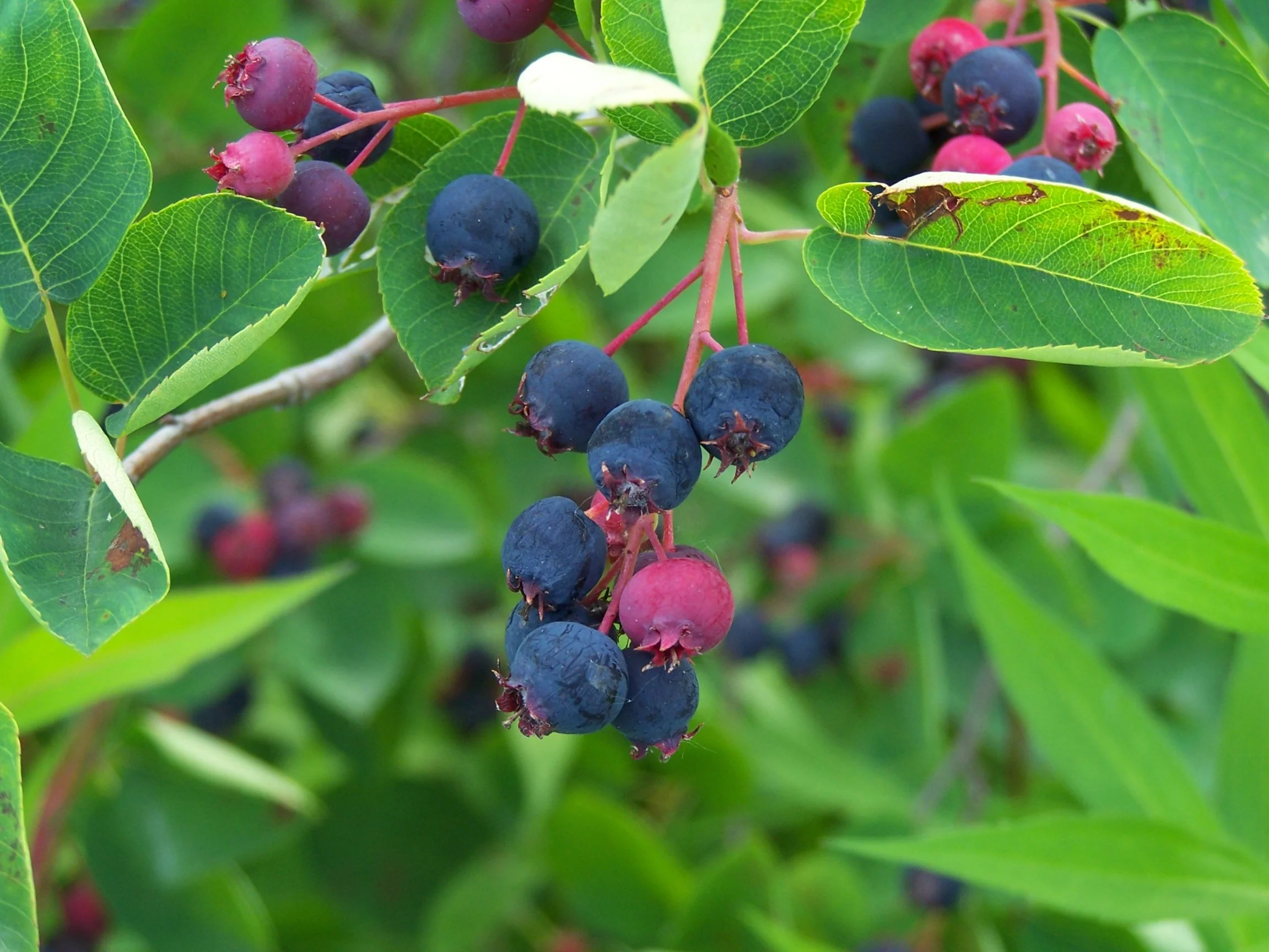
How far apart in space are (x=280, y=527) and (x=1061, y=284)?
1.48 meters

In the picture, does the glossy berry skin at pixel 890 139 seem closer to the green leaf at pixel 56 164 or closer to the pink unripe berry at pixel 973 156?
the pink unripe berry at pixel 973 156

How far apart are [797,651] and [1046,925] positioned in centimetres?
70

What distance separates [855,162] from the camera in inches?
43.2

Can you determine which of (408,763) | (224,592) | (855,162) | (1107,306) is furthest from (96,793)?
(1107,306)

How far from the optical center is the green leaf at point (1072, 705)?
1423 mm

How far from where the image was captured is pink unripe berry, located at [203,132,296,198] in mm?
749

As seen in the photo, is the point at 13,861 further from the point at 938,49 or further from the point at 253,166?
the point at 938,49

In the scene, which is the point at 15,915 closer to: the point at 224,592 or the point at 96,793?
the point at 224,592

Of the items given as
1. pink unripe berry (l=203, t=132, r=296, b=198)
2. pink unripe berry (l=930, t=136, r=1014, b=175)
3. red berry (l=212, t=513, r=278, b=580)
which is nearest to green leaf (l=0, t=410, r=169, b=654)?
pink unripe berry (l=203, t=132, r=296, b=198)

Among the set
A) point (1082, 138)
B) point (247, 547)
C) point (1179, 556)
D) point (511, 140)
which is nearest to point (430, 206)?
Result: point (511, 140)

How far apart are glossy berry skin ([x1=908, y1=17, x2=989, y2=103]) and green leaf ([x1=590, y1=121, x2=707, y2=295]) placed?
45 centimetres

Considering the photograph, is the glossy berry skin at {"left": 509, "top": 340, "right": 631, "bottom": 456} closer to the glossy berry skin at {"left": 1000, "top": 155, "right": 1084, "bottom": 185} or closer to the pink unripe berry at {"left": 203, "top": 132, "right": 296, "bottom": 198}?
the pink unripe berry at {"left": 203, "top": 132, "right": 296, "bottom": 198}

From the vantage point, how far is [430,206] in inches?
33.6

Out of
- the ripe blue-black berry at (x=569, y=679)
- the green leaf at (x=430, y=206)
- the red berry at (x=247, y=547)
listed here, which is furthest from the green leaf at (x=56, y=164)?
the red berry at (x=247, y=547)
